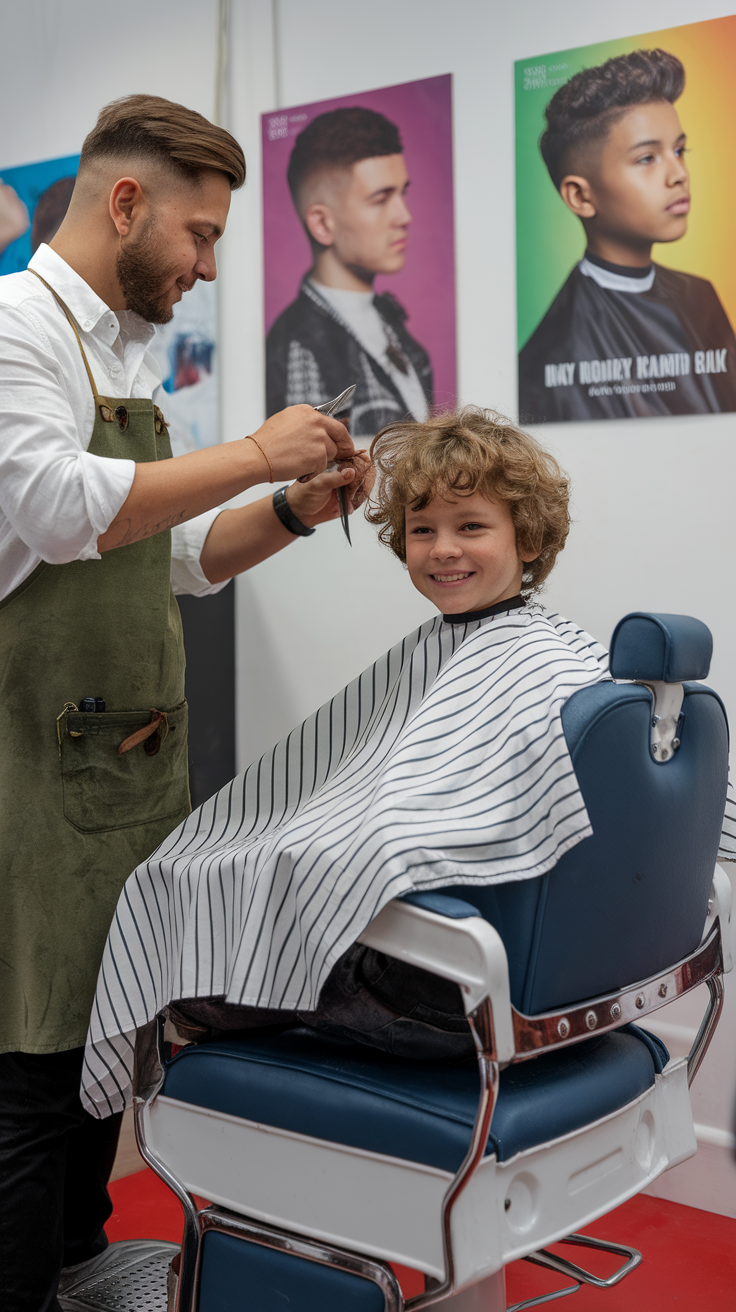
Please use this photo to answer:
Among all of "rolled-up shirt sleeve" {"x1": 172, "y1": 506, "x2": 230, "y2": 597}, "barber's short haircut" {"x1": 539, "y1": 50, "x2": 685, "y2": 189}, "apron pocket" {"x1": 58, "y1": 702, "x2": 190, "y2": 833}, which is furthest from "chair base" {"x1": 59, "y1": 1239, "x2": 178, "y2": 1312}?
"barber's short haircut" {"x1": 539, "y1": 50, "x2": 685, "y2": 189}

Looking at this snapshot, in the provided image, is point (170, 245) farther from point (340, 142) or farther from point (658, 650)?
point (340, 142)

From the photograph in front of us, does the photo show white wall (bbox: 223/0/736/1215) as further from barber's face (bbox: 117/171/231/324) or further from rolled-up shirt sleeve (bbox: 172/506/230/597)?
barber's face (bbox: 117/171/231/324)

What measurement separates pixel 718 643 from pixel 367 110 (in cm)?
138

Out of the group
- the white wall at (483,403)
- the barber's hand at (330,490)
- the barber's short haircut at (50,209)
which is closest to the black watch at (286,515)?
the barber's hand at (330,490)

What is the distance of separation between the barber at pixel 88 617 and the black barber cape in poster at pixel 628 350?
0.78 meters

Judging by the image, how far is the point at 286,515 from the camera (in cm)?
184

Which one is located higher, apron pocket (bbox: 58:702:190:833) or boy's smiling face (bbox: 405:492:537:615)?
boy's smiling face (bbox: 405:492:537:615)

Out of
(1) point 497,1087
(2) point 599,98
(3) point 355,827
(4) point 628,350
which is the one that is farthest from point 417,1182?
(2) point 599,98

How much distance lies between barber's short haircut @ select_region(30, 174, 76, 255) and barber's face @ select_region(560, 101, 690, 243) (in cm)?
143

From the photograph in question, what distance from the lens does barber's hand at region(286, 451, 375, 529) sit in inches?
66.9

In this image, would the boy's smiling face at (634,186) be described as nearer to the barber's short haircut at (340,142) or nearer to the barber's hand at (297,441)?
the barber's short haircut at (340,142)

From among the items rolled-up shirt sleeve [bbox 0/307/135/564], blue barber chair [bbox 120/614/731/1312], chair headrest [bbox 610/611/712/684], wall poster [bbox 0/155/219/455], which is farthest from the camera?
wall poster [bbox 0/155/219/455]

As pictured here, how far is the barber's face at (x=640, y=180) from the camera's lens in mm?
2066

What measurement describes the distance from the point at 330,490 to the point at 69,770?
595 mm
